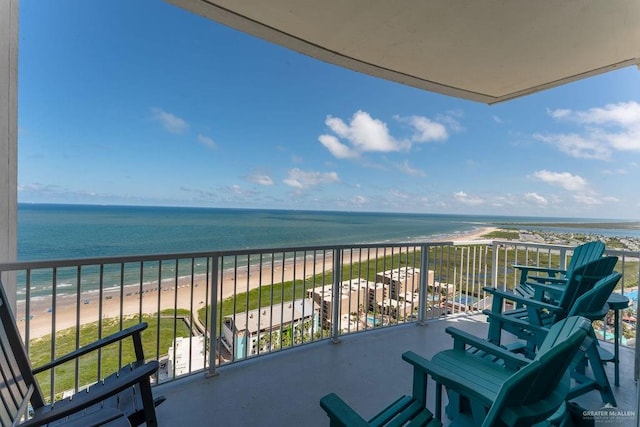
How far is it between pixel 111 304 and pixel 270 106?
16.3 meters

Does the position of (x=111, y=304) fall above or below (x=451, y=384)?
below

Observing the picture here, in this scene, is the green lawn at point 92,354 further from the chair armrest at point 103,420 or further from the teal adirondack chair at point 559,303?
the teal adirondack chair at point 559,303

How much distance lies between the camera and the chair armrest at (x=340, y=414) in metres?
0.85

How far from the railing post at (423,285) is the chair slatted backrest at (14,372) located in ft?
10.7

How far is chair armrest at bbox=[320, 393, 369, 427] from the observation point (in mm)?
854

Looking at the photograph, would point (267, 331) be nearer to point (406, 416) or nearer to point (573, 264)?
point (406, 416)

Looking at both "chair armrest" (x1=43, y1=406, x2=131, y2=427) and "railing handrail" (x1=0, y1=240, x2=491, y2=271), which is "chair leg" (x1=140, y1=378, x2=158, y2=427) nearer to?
"chair armrest" (x1=43, y1=406, x2=131, y2=427)

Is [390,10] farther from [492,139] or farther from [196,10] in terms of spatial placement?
[492,139]

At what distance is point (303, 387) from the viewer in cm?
214

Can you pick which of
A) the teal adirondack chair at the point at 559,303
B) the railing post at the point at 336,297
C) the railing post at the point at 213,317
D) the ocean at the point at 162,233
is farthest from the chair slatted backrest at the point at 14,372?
the ocean at the point at 162,233

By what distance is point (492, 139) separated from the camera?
2148cm

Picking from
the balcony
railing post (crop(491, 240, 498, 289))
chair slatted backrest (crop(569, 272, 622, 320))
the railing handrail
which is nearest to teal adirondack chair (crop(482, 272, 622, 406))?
chair slatted backrest (crop(569, 272, 622, 320))

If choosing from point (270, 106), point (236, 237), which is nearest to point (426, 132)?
point (270, 106)

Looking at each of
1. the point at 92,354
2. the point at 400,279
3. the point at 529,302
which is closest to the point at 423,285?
the point at 400,279
